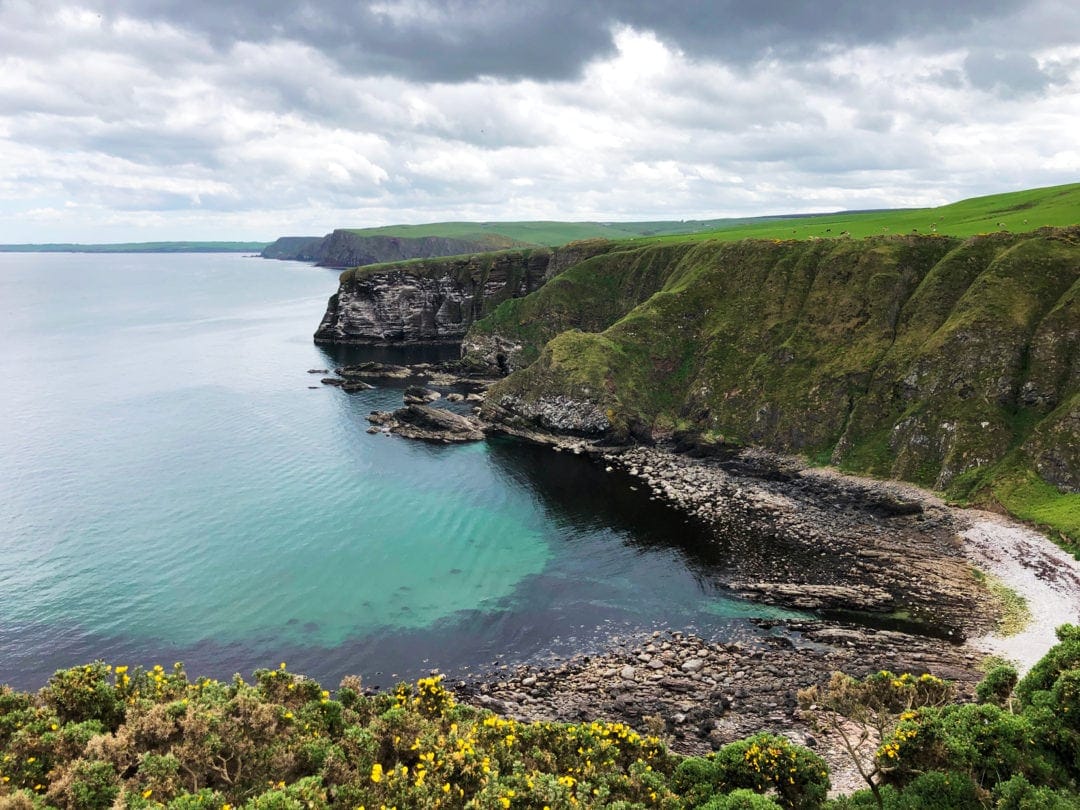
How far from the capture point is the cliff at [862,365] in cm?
6969

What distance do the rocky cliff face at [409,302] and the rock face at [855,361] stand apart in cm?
7489

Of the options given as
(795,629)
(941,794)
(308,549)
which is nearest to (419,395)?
(308,549)

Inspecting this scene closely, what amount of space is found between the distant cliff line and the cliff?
204 millimetres

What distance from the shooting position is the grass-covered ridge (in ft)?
64.7

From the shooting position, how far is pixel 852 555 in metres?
60.2

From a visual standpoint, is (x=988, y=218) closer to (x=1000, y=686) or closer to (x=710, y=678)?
(x=710, y=678)

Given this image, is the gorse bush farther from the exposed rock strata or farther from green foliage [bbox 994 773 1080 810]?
the exposed rock strata

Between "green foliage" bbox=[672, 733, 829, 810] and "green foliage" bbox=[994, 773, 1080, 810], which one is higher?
"green foliage" bbox=[994, 773, 1080, 810]

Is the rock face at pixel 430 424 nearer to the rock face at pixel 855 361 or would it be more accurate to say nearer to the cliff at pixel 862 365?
the rock face at pixel 855 361

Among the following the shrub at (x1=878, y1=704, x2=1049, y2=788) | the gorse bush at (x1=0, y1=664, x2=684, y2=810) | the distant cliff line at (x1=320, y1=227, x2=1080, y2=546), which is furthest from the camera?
the distant cliff line at (x1=320, y1=227, x2=1080, y2=546)

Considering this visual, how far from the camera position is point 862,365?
281 ft

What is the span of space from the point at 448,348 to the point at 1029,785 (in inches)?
6426

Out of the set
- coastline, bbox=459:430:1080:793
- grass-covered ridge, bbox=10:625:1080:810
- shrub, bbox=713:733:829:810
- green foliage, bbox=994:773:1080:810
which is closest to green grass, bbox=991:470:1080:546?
coastline, bbox=459:430:1080:793

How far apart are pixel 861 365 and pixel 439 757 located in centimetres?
8194
